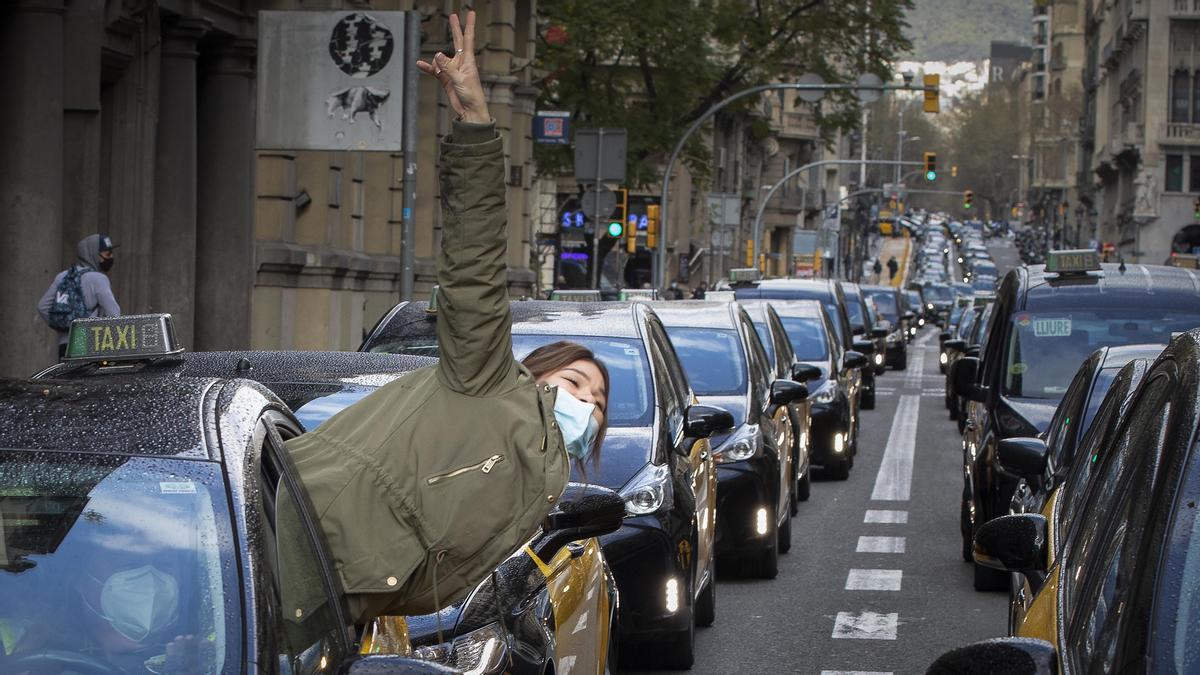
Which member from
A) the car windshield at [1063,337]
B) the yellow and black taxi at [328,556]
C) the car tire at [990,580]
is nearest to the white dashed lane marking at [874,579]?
the car tire at [990,580]

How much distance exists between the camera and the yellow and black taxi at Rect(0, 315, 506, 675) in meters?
3.70

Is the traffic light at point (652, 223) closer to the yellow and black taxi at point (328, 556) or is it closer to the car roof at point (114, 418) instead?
the yellow and black taxi at point (328, 556)

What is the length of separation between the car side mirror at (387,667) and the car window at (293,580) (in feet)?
0.45

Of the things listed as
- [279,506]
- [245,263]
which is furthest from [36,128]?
[279,506]

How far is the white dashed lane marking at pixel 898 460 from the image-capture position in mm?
19375

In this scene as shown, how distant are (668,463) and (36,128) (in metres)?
10.2

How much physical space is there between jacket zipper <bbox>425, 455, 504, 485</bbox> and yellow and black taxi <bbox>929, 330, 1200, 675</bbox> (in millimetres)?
1119

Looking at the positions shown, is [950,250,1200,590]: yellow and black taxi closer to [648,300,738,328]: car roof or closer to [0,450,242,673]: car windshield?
[648,300,738,328]: car roof

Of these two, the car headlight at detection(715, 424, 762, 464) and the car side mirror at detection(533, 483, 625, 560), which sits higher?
the car side mirror at detection(533, 483, 625, 560)

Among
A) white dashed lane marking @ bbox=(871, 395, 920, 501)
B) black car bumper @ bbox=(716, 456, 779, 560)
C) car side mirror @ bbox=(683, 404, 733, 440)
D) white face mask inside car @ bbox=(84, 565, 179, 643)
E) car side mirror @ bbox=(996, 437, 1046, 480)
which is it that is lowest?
white dashed lane marking @ bbox=(871, 395, 920, 501)

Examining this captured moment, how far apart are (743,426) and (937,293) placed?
91.2 m

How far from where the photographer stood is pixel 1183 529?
12.4ft

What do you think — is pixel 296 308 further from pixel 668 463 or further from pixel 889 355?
pixel 889 355

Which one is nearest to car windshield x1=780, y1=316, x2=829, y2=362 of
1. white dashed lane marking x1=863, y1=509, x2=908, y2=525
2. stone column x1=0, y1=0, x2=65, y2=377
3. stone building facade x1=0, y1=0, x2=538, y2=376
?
white dashed lane marking x1=863, y1=509, x2=908, y2=525
